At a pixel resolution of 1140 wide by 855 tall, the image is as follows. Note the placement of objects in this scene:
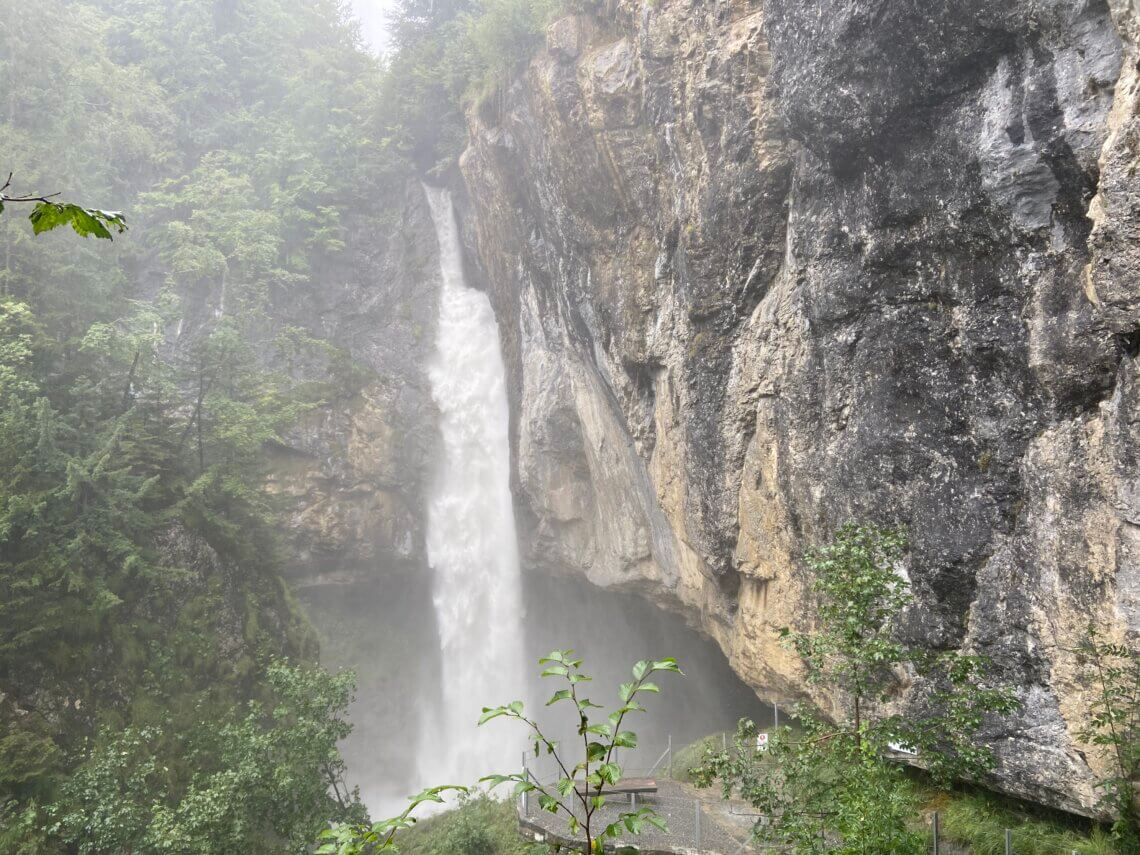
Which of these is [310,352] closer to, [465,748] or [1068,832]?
[465,748]

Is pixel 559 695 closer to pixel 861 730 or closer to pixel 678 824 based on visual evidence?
pixel 861 730

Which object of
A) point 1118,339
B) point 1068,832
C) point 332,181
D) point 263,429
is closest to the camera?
point 1118,339

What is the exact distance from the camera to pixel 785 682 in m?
13.3

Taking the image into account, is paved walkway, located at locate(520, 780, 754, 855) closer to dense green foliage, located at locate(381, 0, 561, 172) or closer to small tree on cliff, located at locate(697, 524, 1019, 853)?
small tree on cliff, located at locate(697, 524, 1019, 853)

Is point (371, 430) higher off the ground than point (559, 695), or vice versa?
point (371, 430)

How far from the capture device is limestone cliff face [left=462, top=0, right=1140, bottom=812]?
7.93m

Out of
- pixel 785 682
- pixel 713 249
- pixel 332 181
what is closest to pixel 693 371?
pixel 713 249

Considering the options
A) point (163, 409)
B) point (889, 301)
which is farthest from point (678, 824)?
point (163, 409)

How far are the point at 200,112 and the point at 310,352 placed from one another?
38.7 ft

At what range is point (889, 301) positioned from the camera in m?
10.2

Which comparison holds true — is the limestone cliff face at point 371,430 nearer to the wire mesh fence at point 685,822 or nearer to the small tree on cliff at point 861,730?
the wire mesh fence at point 685,822

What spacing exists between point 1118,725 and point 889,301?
5.61 metres

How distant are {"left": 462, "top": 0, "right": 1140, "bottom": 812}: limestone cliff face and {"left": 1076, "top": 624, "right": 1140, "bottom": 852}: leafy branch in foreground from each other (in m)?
0.24

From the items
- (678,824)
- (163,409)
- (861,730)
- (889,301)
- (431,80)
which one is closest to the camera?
(861,730)
